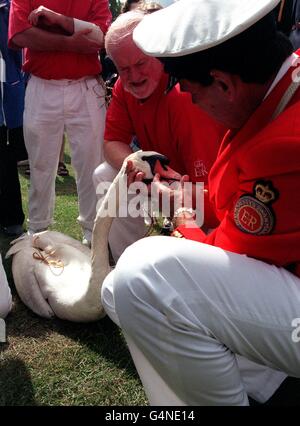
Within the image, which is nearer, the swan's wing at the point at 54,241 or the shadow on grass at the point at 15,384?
the shadow on grass at the point at 15,384

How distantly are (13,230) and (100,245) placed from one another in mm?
1581

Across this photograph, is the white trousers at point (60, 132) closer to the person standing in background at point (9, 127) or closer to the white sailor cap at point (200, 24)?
the person standing in background at point (9, 127)

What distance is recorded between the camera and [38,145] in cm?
333

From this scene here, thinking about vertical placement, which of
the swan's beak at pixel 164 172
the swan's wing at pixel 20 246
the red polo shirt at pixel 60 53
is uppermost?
the red polo shirt at pixel 60 53

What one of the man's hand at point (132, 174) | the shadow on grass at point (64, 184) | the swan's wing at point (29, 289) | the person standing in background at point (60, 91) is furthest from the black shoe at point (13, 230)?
the man's hand at point (132, 174)

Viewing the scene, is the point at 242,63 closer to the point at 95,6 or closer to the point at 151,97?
the point at 151,97

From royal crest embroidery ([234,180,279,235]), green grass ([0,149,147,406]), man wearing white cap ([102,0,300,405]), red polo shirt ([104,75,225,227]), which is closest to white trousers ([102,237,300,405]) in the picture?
man wearing white cap ([102,0,300,405])

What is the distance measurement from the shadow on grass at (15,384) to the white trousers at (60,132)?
4.77 feet

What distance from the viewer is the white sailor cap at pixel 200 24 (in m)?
1.26

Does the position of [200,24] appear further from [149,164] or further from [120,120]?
[120,120]

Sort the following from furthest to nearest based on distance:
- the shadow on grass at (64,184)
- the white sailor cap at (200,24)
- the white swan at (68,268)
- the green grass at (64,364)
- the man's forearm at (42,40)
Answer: the shadow on grass at (64,184) → the man's forearm at (42,40) → the white swan at (68,268) → the green grass at (64,364) → the white sailor cap at (200,24)
